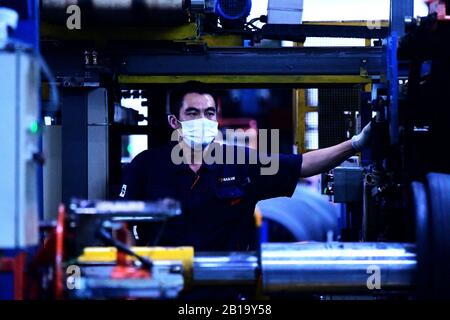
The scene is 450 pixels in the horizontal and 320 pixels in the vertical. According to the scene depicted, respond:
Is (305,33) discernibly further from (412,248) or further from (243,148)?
(412,248)

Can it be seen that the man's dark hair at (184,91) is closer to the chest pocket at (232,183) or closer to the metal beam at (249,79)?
the metal beam at (249,79)

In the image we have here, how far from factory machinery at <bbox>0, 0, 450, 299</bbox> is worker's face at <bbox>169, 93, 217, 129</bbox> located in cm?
35

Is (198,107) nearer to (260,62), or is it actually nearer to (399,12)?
A: (260,62)

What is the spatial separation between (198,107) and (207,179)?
32cm

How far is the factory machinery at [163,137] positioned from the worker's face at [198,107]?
1.16ft

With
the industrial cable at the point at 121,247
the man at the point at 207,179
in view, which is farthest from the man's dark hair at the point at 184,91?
the industrial cable at the point at 121,247

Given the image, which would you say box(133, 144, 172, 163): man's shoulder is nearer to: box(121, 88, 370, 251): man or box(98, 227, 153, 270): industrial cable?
box(121, 88, 370, 251): man

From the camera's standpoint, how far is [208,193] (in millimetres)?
2986

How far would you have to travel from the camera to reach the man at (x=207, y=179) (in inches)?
116

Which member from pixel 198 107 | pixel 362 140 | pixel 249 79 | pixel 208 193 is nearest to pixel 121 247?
pixel 208 193

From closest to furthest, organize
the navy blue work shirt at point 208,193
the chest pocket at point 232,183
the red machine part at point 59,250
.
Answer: the red machine part at point 59,250 → the navy blue work shirt at point 208,193 → the chest pocket at point 232,183

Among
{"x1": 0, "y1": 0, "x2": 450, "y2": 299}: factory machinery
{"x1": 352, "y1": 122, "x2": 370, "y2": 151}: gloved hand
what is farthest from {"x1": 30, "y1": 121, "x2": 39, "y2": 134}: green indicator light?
{"x1": 352, "y1": 122, "x2": 370, "y2": 151}: gloved hand

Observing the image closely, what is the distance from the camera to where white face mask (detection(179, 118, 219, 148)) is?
301 cm
